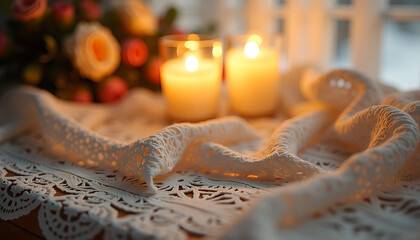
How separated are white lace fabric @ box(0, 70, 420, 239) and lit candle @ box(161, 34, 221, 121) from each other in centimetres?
10

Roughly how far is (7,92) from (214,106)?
0.52 metres

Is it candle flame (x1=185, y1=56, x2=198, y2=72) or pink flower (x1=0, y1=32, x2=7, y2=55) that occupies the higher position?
pink flower (x1=0, y1=32, x2=7, y2=55)

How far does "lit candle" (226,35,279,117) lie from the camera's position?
40.5 inches

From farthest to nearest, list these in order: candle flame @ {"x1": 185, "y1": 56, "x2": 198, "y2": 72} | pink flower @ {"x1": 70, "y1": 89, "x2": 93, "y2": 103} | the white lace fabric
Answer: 1. pink flower @ {"x1": 70, "y1": 89, "x2": 93, "y2": 103}
2. candle flame @ {"x1": 185, "y1": 56, "x2": 198, "y2": 72}
3. the white lace fabric

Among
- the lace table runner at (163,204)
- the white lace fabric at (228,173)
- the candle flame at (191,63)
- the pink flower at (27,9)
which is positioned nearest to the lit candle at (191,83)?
the candle flame at (191,63)

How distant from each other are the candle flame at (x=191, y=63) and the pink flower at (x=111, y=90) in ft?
0.84

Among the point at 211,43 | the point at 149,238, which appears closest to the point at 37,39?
the point at 211,43

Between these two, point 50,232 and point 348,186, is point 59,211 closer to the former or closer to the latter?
point 50,232

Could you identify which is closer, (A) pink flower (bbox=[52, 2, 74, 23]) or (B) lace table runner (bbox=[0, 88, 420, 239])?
(B) lace table runner (bbox=[0, 88, 420, 239])

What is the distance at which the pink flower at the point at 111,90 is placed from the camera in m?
1.12

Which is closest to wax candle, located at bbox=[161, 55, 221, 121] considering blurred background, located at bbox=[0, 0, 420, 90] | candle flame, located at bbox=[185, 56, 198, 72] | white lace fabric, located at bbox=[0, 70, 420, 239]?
candle flame, located at bbox=[185, 56, 198, 72]

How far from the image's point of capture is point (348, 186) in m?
0.53

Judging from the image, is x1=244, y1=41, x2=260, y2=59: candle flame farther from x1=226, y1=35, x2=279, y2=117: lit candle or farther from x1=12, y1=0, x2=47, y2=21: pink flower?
x1=12, y1=0, x2=47, y2=21: pink flower

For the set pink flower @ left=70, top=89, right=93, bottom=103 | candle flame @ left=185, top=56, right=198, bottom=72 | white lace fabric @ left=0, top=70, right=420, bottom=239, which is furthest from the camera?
pink flower @ left=70, top=89, right=93, bottom=103
